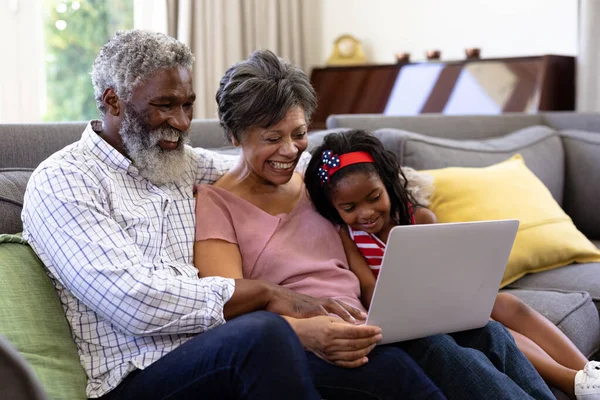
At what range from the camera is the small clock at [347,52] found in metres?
4.77

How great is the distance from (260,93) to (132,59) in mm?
301

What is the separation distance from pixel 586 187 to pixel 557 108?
1.21 meters

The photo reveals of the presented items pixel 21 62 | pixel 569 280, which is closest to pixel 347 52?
pixel 21 62

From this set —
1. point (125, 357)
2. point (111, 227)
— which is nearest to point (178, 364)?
point (125, 357)

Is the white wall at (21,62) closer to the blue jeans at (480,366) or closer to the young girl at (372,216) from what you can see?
the young girl at (372,216)

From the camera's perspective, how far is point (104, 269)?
4.91 feet

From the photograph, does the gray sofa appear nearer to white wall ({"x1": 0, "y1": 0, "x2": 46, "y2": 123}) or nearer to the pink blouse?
the pink blouse

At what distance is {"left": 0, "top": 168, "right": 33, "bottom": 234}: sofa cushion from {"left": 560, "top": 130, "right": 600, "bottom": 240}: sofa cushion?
205 cm

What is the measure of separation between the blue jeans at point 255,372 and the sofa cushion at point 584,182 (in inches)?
67.1

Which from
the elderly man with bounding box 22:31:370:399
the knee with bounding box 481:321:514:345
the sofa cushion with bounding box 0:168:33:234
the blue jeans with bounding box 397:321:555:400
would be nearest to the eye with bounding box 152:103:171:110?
the elderly man with bounding box 22:31:370:399

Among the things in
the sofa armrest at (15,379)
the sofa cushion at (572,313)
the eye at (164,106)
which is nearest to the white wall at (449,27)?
the sofa cushion at (572,313)

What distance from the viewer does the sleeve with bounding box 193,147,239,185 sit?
6.56 feet

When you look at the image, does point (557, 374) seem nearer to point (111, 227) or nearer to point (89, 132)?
point (111, 227)

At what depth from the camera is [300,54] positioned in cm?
491
